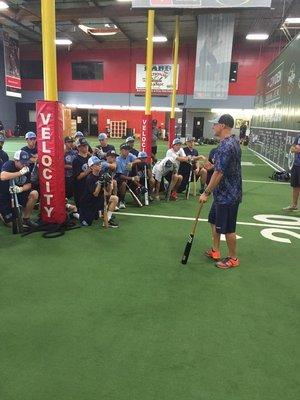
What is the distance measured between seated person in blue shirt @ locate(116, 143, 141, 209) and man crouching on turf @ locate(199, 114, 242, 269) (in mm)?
3208

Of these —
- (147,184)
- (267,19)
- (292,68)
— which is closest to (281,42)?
(267,19)

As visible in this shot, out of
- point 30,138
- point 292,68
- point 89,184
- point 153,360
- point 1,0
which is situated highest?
point 1,0

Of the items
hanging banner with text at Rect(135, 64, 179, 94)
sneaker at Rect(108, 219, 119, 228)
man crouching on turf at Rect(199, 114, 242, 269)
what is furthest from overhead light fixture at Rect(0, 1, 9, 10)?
man crouching on turf at Rect(199, 114, 242, 269)

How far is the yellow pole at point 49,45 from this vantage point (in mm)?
5207

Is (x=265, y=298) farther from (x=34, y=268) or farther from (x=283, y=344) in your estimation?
(x=34, y=268)

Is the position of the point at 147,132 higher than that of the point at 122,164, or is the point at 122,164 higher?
the point at 147,132

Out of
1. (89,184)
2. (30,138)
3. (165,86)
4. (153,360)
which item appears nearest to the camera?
(153,360)

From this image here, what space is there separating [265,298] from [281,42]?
25.9 m

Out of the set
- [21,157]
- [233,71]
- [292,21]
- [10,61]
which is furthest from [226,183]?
[233,71]

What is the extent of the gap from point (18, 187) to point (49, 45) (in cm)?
226

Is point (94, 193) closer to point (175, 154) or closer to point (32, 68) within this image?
point (175, 154)

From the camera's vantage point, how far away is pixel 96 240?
17.3ft

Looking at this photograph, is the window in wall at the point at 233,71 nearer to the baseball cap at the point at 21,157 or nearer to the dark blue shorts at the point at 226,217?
the baseball cap at the point at 21,157

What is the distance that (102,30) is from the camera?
2312 centimetres
